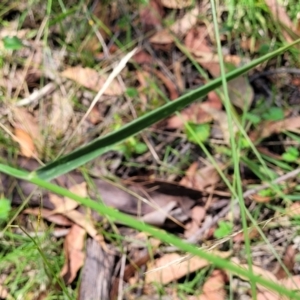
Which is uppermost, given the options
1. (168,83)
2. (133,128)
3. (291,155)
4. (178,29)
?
(133,128)

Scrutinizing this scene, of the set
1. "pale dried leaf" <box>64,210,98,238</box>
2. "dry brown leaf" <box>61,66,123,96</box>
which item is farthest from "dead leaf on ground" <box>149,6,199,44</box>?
"pale dried leaf" <box>64,210,98,238</box>

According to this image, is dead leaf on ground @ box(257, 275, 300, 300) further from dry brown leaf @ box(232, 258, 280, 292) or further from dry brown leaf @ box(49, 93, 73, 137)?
dry brown leaf @ box(49, 93, 73, 137)

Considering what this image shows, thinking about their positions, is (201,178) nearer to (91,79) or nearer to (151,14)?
(91,79)

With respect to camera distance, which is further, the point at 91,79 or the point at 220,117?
the point at 91,79

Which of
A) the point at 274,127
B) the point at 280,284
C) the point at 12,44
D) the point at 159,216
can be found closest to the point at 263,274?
the point at 280,284

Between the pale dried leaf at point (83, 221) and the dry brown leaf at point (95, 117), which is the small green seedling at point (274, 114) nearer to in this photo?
the dry brown leaf at point (95, 117)

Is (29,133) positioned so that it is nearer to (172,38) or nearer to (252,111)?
(172,38)

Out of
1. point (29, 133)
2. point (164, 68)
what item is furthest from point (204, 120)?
point (29, 133)
